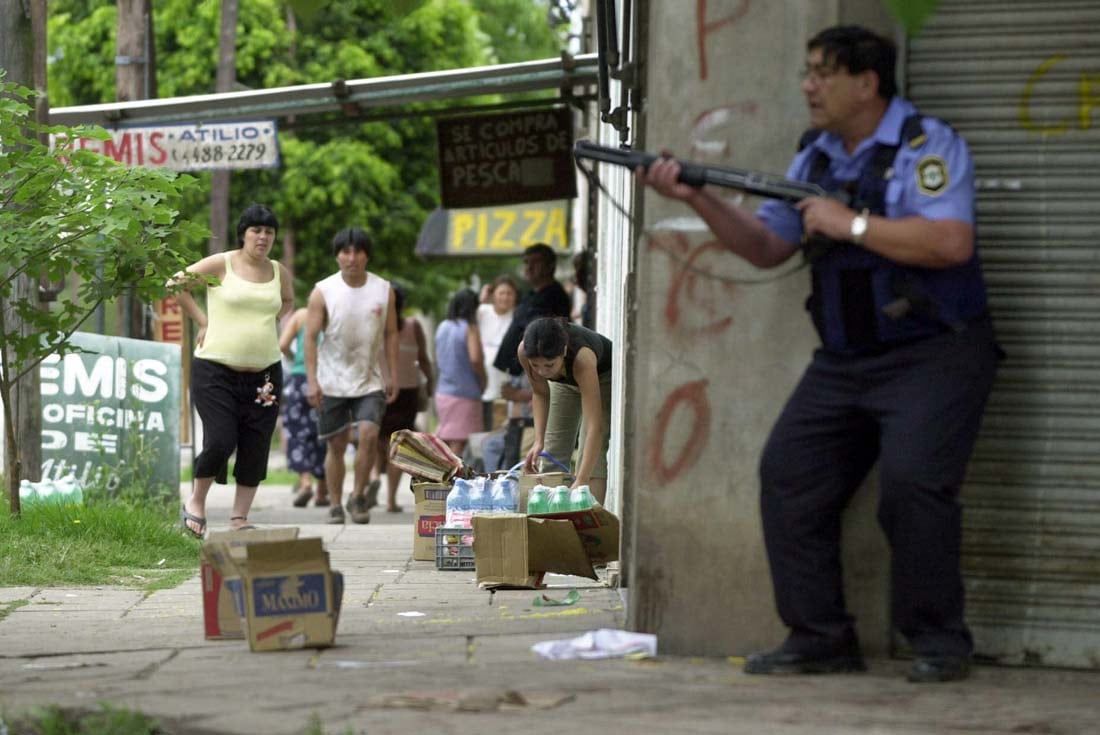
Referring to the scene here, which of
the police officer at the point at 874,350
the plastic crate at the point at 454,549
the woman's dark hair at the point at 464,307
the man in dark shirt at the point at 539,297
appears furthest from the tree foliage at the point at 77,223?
the woman's dark hair at the point at 464,307

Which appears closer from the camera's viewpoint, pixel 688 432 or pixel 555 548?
pixel 688 432

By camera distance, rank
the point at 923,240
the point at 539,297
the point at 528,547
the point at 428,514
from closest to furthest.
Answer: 1. the point at 923,240
2. the point at 528,547
3. the point at 428,514
4. the point at 539,297

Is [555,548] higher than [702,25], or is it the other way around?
[702,25]

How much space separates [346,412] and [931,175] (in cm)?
769

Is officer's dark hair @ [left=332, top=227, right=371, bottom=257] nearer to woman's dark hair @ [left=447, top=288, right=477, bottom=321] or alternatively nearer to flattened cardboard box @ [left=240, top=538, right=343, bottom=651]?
woman's dark hair @ [left=447, top=288, right=477, bottom=321]

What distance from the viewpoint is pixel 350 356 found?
12234 mm

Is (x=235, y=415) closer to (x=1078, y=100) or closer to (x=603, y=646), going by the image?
(x=603, y=646)

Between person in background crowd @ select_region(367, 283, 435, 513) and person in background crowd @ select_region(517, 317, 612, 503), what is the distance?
12.1ft

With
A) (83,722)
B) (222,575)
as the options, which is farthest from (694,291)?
(83,722)

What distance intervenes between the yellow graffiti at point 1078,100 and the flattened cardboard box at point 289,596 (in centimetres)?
256

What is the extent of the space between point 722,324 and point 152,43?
40.8 feet

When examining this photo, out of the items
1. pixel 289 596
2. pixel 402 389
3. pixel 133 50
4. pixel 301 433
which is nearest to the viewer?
pixel 289 596

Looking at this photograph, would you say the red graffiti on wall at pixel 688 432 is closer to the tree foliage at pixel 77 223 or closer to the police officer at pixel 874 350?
the police officer at pixel 874 350

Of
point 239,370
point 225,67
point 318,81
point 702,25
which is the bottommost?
point 239,370
